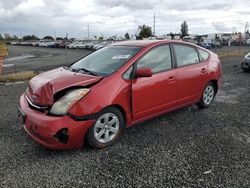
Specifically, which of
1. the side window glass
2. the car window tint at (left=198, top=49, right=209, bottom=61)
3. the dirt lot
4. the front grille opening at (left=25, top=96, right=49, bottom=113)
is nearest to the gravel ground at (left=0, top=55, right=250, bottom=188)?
the front grille opening at (left=25, top=96, right=49, bottom=113)

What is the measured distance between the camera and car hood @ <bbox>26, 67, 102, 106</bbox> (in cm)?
377

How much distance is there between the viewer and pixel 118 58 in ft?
14.9

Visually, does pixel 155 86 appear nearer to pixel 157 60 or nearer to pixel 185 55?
pixel 157 60

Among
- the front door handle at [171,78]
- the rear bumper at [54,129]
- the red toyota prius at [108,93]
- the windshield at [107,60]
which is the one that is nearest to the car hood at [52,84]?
the red toyota prius at [108,93]

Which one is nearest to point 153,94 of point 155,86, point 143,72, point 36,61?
point 155,86

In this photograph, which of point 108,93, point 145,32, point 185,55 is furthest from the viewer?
point 145,32

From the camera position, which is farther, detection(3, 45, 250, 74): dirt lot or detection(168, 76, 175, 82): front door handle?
detection(3, 45, 250, 74): dirt lot

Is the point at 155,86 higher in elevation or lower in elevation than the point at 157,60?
lower

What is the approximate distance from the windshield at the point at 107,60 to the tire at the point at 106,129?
0.63 metres

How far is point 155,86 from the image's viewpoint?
14.9 feet

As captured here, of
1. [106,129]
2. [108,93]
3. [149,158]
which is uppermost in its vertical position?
[108,93]

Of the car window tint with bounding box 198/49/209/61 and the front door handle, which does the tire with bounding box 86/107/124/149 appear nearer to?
the front door handle

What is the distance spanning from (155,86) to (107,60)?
0.88 meters

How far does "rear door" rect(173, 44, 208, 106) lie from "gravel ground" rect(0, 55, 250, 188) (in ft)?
1.52
